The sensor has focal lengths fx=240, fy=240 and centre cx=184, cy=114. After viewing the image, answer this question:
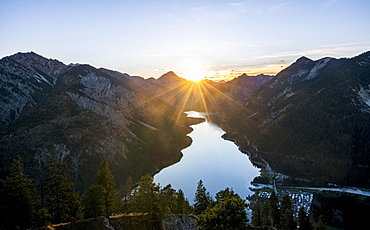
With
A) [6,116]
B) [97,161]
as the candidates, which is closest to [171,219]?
[97,161]

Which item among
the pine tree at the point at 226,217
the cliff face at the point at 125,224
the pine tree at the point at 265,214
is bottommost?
the pine tree at the point at 265,214

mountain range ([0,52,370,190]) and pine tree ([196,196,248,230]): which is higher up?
pine tree ([196,196,248,230])

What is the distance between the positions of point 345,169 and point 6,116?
204 meters

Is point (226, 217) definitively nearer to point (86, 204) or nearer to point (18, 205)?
point (86, 204)

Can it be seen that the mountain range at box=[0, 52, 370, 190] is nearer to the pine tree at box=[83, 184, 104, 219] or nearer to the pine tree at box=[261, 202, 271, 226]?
the pine tree at box=[83, 184, 104, 219]

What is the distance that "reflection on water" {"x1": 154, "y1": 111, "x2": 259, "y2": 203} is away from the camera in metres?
120

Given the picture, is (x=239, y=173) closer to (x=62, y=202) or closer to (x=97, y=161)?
(x=97, y=161)

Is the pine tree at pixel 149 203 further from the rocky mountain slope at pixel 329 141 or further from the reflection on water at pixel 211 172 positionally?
the rocky mountain slope at pixel 329 141

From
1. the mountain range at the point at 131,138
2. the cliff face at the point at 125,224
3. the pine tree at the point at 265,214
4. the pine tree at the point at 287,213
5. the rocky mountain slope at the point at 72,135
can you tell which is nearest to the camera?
the cliff face at the point at 125,224

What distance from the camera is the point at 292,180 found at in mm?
133875

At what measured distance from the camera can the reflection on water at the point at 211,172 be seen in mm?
120231

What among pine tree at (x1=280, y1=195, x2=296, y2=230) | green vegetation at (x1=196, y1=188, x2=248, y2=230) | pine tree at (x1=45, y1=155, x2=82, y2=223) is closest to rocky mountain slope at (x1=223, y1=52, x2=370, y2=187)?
pine tree at (x1=280, y1=195, x2=296, y2=230)

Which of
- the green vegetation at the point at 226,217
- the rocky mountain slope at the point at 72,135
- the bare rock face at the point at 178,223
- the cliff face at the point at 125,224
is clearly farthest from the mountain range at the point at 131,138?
the green vegetation at the point at 226,217

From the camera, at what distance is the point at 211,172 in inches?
5551
